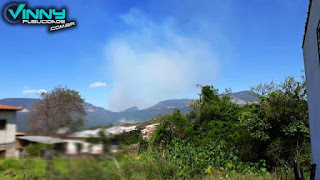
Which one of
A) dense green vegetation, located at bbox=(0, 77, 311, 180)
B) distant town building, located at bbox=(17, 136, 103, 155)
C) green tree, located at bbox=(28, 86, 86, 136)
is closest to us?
Answer: green tree, located at bbox=(28, 86, 86, 136)

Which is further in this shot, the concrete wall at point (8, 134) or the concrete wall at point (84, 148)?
the concrete wall at point (84, 148)

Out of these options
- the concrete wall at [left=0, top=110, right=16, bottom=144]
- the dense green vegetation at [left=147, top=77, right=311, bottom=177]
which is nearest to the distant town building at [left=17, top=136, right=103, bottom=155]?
the concrete wall at [left=0, top=110, right=16, bottom=144]

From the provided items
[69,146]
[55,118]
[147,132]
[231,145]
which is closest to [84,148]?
[69,146]

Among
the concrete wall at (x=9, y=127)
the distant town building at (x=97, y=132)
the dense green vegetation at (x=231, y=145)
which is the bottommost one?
the dense green vegetation at (x=231, y=145)

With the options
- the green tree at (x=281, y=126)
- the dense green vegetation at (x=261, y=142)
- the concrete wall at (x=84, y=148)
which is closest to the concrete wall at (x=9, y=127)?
the concrete wall at (x=84, y=148)

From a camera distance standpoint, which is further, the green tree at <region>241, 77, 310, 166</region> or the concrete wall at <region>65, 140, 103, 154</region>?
the green tree at <region>241, 77, 310, 166</region>

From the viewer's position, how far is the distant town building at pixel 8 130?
1.77m

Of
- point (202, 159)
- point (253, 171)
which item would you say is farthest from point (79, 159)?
point (253, 171)

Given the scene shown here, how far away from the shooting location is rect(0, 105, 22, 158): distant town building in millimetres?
1770

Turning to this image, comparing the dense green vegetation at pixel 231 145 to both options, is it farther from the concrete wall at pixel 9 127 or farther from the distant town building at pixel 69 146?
the concrete wall at pixel 9 127

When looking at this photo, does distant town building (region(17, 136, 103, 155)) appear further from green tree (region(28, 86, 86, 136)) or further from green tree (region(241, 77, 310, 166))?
green tree (region(241, 77, 310, 166))

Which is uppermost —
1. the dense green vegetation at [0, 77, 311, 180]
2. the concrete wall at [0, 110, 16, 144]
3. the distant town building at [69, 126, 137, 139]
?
the concrete wall at [0, 110, 16, 144]

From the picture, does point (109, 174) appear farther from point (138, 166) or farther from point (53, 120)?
point (138, 166)

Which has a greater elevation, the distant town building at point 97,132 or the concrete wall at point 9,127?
the concrete wall at point 9,127
